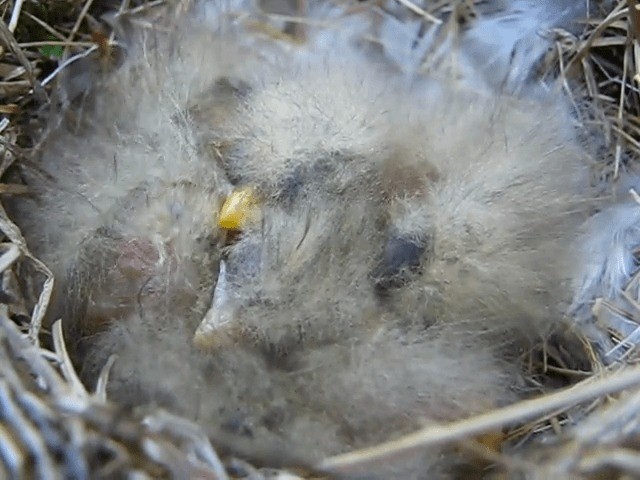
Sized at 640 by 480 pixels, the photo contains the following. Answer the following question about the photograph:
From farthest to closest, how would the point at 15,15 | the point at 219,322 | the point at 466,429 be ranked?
the point at 15,15 → the point at 219,322 → the point at 466,429

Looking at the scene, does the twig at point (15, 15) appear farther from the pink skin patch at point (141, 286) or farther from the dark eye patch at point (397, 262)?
the dark eye patch at point (397, 262)

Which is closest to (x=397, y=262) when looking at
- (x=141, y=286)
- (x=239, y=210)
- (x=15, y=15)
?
(x=239, y=210)

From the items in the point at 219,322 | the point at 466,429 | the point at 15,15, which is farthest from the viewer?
the point at 15,15

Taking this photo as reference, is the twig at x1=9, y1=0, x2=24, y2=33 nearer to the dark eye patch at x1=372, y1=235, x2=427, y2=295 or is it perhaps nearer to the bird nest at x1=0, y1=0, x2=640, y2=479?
the bird nest at x1=0, y1=0, x2=640, y2=479

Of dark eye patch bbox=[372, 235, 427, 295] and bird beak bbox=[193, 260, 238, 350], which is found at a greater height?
dark eye patch bbox=[372, 235, 427, 295]

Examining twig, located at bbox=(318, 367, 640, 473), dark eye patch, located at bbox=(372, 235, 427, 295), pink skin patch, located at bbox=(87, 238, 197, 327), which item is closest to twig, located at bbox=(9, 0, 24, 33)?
pink skin patch, located at bbox=(87, 238, 197, 327)

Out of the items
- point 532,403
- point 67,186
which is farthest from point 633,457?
point 67,186

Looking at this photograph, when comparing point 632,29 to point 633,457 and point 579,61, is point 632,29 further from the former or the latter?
point 633,457

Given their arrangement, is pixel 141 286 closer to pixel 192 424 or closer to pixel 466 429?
pixel 192 424
